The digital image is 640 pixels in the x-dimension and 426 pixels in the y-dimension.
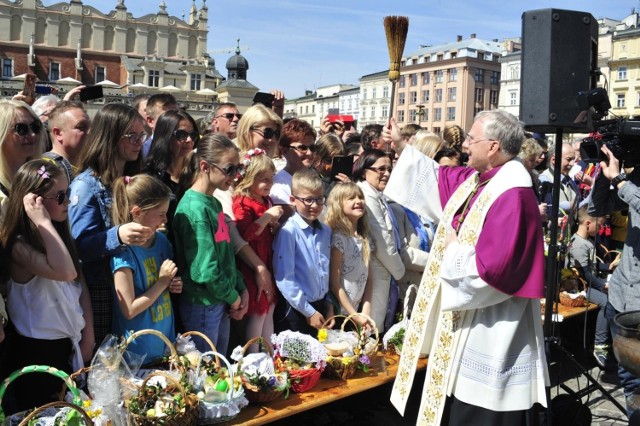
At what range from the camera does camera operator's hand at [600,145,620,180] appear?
15.2ft

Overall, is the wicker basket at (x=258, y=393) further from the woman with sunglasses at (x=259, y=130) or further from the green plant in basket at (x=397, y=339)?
the woman with sunglasses at (x=259, y=130)

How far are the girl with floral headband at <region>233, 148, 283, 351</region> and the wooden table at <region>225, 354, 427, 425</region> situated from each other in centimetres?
66

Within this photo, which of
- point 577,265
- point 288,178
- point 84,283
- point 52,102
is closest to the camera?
point 84,283

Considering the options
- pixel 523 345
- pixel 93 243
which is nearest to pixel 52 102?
pixel 93 243

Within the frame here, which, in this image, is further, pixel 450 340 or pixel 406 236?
pixel 406 236

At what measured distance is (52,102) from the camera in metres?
5.66

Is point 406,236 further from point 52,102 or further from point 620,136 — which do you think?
point 52,102

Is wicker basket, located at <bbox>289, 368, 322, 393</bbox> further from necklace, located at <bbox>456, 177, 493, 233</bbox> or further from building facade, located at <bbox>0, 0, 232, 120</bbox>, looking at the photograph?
building facade, located at <bbox>0, 0, 232, 120</bbox>

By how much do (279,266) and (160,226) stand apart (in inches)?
40.8

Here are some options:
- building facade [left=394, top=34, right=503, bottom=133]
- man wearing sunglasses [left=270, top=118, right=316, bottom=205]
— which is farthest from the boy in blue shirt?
building facade [left=394, top=34, right=503, bottom=133]

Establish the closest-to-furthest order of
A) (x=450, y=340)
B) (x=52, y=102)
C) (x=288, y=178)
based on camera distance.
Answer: (x=450, y=340) < (x=288, y=178) < (x=52, y=102)

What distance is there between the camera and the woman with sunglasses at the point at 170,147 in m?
4.41

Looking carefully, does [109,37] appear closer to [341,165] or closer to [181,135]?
[341,165]

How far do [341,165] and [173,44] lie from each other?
71.4 metres
